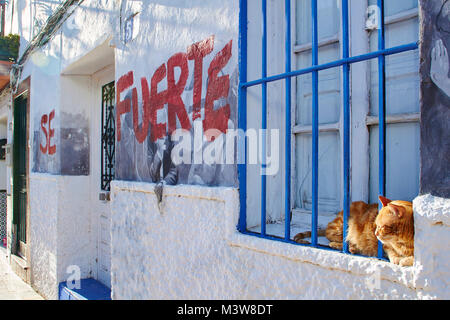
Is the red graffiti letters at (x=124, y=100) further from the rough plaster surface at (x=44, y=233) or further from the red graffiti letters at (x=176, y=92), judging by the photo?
the rough plaster surface at (x=44, y=233)

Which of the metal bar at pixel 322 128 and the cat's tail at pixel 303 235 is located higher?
the metal bar at pixel 322 128

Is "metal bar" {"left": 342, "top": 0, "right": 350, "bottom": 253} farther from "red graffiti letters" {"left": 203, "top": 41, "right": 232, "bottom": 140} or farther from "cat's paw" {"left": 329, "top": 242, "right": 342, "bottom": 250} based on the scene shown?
"red graffiti letters" {"left": 203, "top": 41, "right": 232, "bottom": 140}

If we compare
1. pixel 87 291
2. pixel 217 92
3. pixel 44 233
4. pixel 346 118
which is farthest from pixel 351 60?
pixel 44 233

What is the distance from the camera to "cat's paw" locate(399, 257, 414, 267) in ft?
4.71

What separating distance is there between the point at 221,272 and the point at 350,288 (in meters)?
0.83

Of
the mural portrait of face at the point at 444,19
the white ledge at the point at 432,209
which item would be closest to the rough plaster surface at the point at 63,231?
the white ledge at the point at 432,209

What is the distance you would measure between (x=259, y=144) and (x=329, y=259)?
768mm

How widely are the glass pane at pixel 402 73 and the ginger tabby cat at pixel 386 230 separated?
1.61 feet

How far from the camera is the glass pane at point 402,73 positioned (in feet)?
6.00

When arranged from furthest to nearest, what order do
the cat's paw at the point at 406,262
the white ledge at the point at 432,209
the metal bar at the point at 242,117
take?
the metal bar at the point at 242,117
the cat's paw at the point at 406,262
the white ledge at the point at 432,209

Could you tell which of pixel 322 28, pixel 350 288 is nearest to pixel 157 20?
pixel 322 28

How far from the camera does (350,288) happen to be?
162 cm

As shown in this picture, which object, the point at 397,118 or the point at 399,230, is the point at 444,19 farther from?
the point at 399,230

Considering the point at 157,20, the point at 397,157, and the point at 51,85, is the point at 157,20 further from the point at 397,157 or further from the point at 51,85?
the point at 51,85
